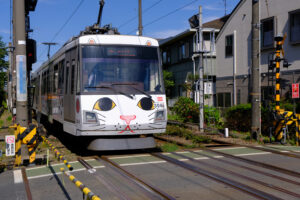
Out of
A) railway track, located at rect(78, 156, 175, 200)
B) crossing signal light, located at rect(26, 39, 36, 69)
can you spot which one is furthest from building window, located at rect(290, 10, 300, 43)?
railway track, located at rect(78, 156, 175, 200)

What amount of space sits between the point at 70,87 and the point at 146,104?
2.33 meters

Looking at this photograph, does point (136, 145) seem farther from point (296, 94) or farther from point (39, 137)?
point (296, 94)

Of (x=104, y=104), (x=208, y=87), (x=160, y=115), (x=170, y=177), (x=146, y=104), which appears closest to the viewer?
(x=170, y=177)

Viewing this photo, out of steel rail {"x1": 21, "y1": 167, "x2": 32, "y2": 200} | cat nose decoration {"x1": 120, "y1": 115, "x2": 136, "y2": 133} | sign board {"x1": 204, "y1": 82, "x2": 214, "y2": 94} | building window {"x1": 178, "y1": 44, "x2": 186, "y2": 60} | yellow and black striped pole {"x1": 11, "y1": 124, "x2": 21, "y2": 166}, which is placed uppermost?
building window {"x1": 178, "y1": 44, "x2": 186, "y2": 60}

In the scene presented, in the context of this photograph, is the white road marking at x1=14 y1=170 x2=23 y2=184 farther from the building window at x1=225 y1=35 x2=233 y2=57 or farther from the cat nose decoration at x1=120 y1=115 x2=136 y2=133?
the building window at x1=225 y1=35 x2=233 y2=57

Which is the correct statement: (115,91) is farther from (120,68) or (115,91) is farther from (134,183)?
(134,183)

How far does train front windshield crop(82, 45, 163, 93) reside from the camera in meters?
9.76

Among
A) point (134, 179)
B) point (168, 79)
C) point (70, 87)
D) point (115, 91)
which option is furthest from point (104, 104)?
point (168, 79)

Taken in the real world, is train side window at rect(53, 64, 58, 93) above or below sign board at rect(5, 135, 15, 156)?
above

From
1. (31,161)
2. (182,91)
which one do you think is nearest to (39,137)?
(31,161)

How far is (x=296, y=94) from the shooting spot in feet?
42.1

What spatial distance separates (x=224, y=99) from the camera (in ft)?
80.1

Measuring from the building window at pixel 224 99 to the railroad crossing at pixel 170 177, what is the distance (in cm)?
1388

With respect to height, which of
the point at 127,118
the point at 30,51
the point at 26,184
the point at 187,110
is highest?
the point at 30,51
